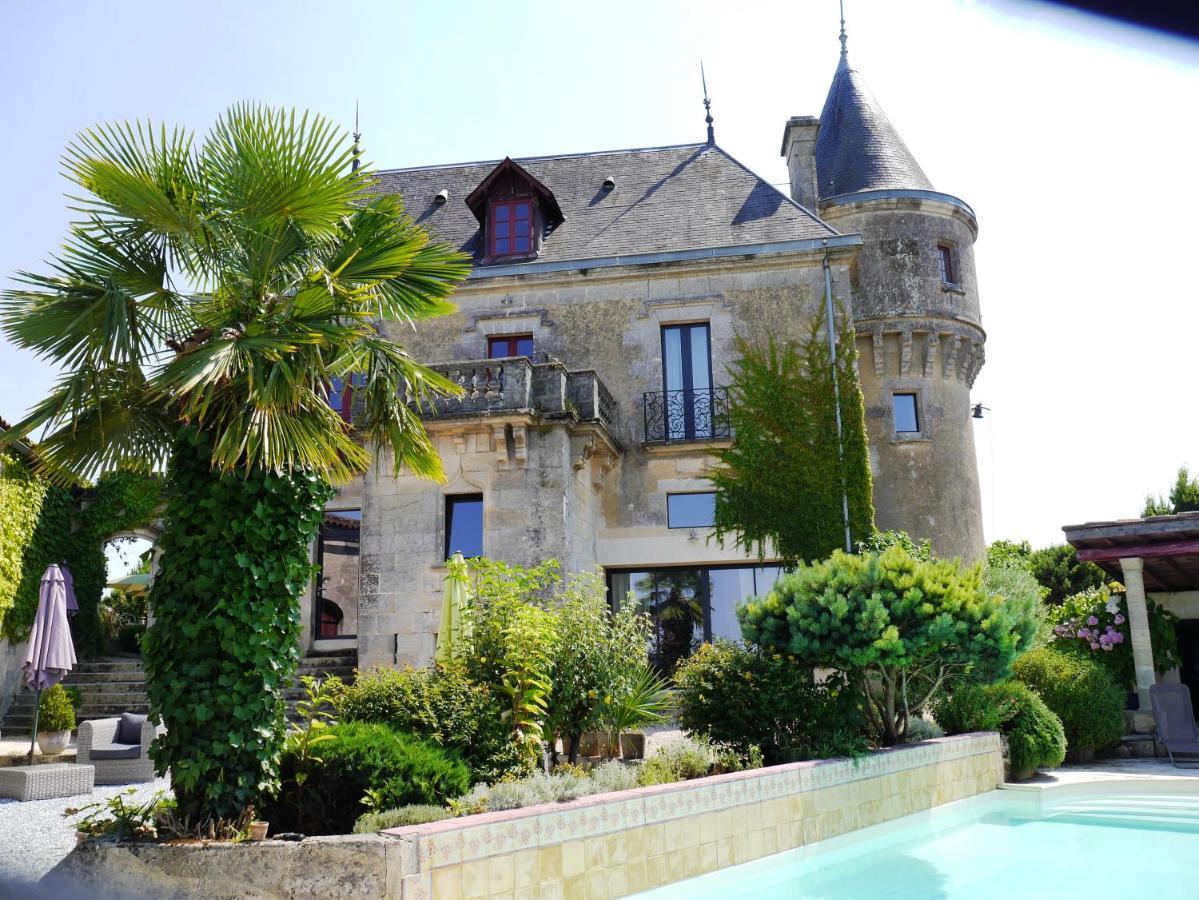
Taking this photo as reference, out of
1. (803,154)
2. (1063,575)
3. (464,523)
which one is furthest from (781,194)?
(1063,575)

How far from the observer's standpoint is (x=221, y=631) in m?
6.57

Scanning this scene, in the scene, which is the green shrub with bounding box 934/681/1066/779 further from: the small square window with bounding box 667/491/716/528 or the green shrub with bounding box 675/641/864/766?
the small square window with bounding box 667/491/716/528

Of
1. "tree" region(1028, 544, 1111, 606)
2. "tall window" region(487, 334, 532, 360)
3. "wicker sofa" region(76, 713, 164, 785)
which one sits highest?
"tall window" region(487, 334, 532, 360)

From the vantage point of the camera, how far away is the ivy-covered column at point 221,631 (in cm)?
648

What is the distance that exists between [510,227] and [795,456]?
24.8 feet

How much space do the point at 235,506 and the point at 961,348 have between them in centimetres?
1721

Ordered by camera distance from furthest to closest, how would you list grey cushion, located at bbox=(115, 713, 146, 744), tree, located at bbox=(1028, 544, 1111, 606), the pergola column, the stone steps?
tree, located at bbox=(1028, 544, 1111, 606) < the stone steps < the pergola column < grey cushion, located at bbox=(115, 713, 146, 744)

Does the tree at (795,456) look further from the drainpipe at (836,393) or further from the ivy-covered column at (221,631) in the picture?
the ivy-covered column at (221,631)

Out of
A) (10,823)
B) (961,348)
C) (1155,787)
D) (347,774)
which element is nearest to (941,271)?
(961,348)

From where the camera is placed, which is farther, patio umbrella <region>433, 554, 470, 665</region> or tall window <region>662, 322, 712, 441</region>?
tall window <region>662, 322, 712, 441</region>

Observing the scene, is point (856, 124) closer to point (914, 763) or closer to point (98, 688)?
point (914, 763)

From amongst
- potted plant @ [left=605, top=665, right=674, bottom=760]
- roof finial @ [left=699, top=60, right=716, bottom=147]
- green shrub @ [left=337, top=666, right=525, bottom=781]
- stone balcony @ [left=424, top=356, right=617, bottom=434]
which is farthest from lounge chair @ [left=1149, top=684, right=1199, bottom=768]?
roof finial @ [left=699, top=60, right=716, bottom=147]

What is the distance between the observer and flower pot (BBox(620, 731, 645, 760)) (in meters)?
11.2

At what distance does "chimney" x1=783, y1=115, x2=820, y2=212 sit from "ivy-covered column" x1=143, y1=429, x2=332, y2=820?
16697 millimetres
